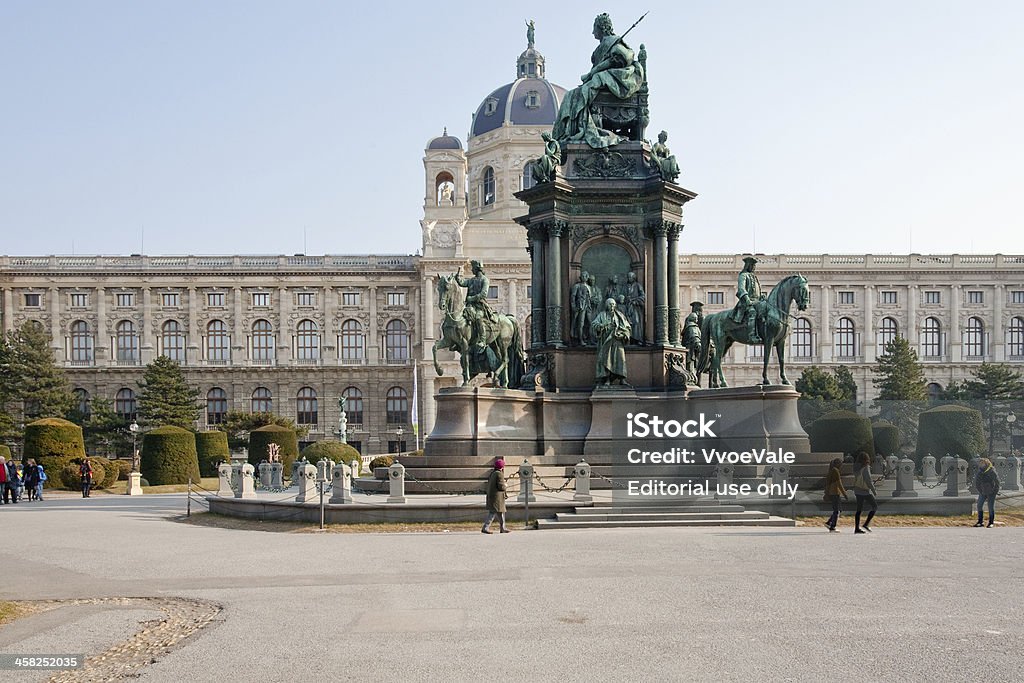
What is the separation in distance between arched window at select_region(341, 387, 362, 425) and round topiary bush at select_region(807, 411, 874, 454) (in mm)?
62752

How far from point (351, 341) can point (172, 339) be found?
16817 mm

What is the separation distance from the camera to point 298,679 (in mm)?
7785

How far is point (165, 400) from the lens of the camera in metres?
78.0

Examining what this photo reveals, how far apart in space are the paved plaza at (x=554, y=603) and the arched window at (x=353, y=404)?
253 ft

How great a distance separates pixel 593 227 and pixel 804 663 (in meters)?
17.0

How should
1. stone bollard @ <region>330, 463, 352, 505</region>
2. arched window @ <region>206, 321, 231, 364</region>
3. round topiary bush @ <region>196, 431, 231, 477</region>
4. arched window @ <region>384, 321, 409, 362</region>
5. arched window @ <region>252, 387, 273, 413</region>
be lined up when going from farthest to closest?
arched window @ <region>384, 321, 409, 362</region> < arched window @ <region>206, 321, 231, 364</region> < arched window @ <region>252, 387, 273, 413</region> < round topiary bush @ <region>196, 431, 231, 477</region> < stone bollard @ <region>330, 463, 352, 505</region>

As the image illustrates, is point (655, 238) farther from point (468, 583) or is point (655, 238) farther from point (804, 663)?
point (804, 663)

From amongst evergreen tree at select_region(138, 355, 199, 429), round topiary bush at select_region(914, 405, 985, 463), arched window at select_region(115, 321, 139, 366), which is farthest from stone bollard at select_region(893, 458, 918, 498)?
arched window at select_region(115, 321, 139, 366)

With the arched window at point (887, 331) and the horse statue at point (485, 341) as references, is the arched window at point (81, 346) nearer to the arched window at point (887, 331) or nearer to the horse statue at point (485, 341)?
the arched window at point (887, 331)

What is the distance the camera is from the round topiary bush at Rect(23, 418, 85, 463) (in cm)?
4203

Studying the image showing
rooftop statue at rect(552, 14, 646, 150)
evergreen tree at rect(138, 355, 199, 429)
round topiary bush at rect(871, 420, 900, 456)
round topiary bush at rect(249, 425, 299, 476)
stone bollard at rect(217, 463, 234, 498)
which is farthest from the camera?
evergreen tree at rect(138, 355, 199, 429)

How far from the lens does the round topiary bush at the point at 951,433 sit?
34875mm

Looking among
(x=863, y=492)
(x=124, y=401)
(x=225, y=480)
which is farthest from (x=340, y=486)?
(x=124, y=401)

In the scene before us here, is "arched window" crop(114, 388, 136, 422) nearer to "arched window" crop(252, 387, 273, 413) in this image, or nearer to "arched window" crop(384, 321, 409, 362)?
"arched window" crop(252, 387, 273, 413)
